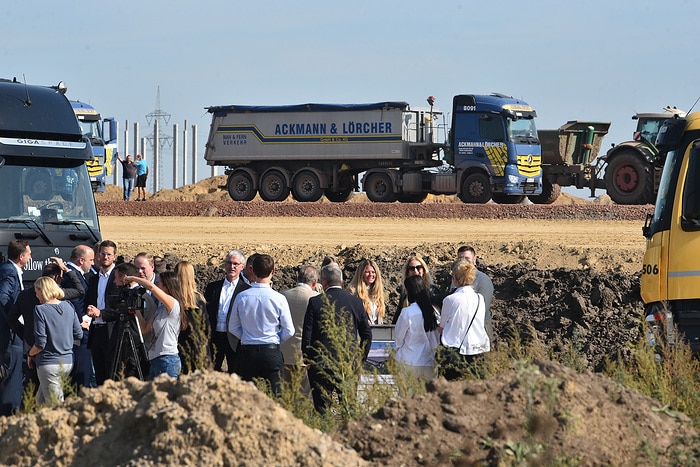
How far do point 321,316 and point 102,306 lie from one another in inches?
102

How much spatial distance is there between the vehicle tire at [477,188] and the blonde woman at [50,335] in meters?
24.6

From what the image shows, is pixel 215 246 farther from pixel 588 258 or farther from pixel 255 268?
pixel 255 268

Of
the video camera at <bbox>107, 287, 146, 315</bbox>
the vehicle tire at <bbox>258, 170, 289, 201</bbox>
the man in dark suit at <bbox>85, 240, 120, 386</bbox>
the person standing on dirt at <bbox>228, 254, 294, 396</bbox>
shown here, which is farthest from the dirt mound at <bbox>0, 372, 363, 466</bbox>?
the vehicle tire at <bbox>258, 170, 289, 201</bbox>

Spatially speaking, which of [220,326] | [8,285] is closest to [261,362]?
[220,326]

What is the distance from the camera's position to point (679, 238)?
9.99m

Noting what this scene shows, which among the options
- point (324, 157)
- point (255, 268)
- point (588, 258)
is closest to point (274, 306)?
point (255, 268)

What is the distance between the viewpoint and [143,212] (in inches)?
1331

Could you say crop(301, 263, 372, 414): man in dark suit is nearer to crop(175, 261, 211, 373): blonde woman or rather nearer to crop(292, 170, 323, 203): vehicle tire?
crop(175, 261, 211, 373): blonde woman

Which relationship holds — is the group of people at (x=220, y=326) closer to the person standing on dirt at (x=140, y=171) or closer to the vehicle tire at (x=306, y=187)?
the vehicle tire at (x=306, y=187)

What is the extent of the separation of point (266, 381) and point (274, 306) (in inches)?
23.2

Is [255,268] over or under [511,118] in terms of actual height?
under

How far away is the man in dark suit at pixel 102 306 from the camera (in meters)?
9.86

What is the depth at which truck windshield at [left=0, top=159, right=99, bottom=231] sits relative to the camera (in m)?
12.8

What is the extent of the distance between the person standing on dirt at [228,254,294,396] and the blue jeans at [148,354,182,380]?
0.57 m
